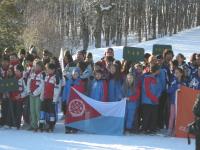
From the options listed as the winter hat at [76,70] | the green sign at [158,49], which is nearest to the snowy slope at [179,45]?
the green sign at [158,49]

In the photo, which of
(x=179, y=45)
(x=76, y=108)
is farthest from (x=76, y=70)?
(x=179, y=45)

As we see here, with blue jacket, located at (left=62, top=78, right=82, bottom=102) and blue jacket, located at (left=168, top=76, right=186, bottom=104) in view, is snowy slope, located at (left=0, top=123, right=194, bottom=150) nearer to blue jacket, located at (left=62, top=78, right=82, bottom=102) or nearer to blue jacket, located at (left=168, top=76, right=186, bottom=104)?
blue jacket, located at (left=168, top=76, right=186, bottom=104)

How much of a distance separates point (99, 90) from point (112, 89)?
0.97ft

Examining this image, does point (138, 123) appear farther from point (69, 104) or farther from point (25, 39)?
point (25, 39)

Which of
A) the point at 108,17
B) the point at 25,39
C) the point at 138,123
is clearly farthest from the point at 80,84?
the point at 108,17

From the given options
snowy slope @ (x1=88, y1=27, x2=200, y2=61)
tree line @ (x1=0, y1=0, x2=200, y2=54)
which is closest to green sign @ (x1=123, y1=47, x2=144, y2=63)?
snowy slope @ (x1=88, y1=27, x2=200, y2=61)

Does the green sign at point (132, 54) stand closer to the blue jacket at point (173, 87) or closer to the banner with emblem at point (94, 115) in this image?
the blue jacket at point (173, 87)

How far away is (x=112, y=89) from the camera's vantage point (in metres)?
11.9

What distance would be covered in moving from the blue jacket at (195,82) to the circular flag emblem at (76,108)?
7.96 feet

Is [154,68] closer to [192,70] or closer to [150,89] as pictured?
[150,89]

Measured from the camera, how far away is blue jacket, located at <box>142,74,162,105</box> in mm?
11664

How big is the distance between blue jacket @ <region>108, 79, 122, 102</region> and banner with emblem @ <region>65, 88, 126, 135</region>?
12.6 inches

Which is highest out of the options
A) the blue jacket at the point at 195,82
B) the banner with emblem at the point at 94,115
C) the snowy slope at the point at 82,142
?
the blue jacket at the point at 195,82

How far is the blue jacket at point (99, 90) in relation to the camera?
11867mm
